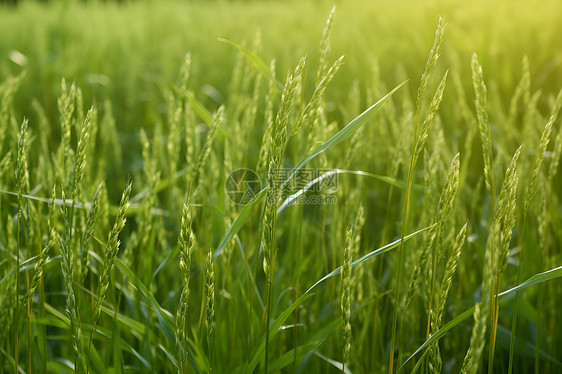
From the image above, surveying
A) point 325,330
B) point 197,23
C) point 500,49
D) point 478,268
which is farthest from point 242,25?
point 325,330

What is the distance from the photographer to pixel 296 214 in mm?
1291

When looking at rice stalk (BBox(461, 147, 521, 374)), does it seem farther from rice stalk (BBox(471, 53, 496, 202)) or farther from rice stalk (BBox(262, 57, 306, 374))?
rice stalk (BBox(262, 57, 306, 374))

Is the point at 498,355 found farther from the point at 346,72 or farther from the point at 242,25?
the point at 242,25

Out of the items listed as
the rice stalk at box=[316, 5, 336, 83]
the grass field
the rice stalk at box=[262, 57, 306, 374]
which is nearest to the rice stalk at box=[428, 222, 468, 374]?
the grass field

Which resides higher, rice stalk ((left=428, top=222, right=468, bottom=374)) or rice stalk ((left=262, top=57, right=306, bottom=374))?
rice stalk ((left=262, top=57, right=306, bottom=374))

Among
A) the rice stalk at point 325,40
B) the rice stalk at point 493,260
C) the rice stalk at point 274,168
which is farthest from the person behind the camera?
the rice stalk at point 325,40

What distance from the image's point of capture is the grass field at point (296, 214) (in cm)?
74

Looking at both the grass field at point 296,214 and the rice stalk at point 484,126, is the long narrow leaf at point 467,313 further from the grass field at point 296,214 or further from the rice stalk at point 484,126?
the rice stalk at point 484,126

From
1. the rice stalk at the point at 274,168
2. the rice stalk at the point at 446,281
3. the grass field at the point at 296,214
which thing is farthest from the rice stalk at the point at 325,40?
the rice stalk at the point at 446,281

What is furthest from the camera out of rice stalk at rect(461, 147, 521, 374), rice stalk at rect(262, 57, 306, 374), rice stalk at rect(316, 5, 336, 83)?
rice stalk at rect(316, 5, 336, 83)

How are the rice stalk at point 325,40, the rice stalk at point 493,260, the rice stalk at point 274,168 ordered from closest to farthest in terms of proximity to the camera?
the rice stalk at point 493,260 < the rice stalk at point 274,168 < the rice stalk at point 325,40

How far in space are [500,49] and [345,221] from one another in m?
1.89

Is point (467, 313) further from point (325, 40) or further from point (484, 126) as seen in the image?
point (325, 40)

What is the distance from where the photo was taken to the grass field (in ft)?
2.42
